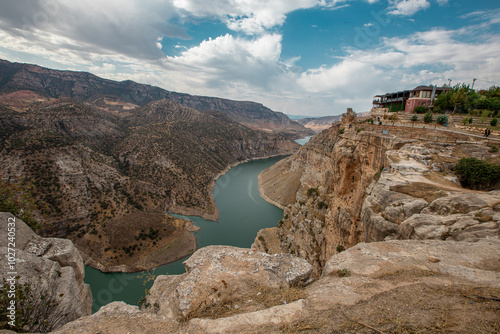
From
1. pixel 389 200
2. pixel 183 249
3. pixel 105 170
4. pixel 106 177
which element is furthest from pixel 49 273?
pixel 105 170

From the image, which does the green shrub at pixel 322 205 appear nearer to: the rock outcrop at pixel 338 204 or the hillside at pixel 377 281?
the rock outcrop at pixel 338 204

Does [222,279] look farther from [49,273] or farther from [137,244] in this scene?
[137,244]

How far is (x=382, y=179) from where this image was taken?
1468 centimetres

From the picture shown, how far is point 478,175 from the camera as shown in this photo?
12.9 metres

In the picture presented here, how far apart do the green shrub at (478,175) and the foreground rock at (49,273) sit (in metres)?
22.0

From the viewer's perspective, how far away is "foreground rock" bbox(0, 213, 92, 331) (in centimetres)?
830

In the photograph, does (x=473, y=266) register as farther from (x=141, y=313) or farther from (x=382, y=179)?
(x=141, y=313)

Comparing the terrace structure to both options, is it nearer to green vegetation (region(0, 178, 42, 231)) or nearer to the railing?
the railing

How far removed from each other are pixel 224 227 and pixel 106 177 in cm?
3207

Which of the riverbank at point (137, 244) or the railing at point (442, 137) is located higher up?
the railing at point (442, 137)

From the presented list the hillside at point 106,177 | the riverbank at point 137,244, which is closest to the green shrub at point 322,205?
the hillside at point 106,177

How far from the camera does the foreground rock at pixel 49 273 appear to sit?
8.30 metres

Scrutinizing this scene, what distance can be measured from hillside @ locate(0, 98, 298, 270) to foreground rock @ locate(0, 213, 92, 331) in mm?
A: 9689

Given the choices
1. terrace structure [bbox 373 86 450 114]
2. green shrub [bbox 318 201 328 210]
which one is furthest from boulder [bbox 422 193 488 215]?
terrace structure [bbox 373 86 450 114]
